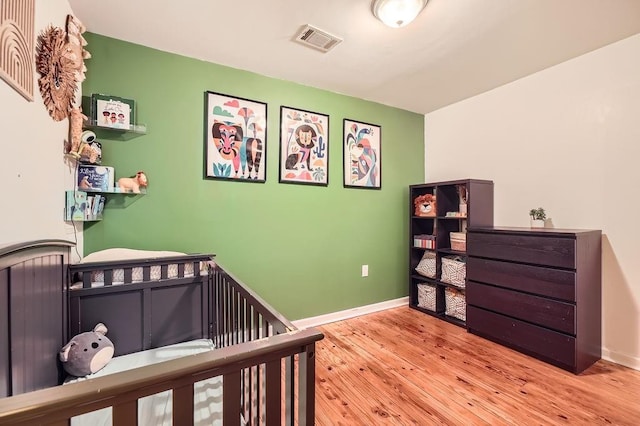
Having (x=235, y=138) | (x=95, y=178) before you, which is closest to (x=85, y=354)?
(x=95, y=178)

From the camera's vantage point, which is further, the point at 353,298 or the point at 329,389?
the point at 353,298

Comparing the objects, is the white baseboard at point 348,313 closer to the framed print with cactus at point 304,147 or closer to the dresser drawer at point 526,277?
the dresser drawer at point 526,277

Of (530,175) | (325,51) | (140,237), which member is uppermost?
(325,51)

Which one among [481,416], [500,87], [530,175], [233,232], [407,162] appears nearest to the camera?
[481,416]

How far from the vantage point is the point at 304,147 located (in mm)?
2754

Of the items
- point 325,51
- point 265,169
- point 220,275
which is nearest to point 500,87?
point 325,51

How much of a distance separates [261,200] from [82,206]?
1.22 m

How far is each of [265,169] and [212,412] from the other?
1821mm

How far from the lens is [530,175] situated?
2.58m

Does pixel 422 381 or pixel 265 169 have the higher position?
pixel 265 169

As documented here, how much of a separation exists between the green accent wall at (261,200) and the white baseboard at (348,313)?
0.19 feet

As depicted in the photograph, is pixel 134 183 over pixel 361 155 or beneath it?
beneath

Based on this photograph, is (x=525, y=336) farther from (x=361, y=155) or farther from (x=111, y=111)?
(x=111, y=111)

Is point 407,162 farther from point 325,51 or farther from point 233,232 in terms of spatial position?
point 233,232
